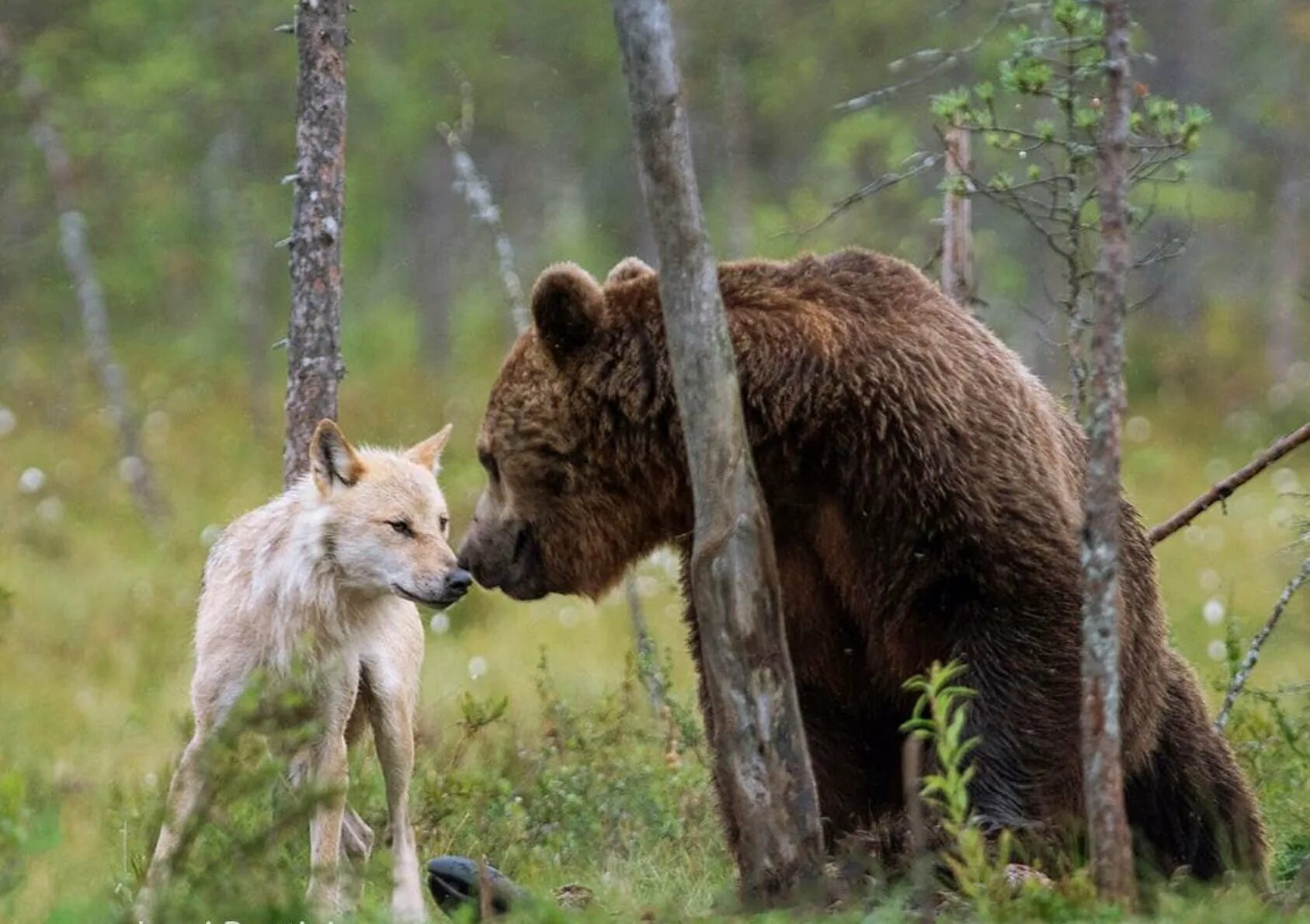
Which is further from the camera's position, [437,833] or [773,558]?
[437,833]

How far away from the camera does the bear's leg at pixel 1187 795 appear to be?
19.2ft

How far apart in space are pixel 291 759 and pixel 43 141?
33.7 ft

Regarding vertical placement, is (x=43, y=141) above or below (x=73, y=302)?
below

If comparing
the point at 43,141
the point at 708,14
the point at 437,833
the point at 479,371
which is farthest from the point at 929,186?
the point at 437,833

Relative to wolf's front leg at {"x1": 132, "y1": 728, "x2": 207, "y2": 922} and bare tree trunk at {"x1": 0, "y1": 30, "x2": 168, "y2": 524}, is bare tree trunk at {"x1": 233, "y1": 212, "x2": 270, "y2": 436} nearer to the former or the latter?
bare tree trunk at {"x1": 0, "y1": 30, "x2": 168, "y2": 524}

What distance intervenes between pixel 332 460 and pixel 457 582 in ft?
2.07

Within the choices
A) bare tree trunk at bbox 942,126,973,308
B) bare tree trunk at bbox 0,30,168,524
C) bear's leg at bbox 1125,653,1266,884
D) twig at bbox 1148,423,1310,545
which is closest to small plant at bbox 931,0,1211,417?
bare tree trunk at bbox 942,126,973,308

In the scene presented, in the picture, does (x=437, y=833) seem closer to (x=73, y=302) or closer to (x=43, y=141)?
(x=43, y=141)

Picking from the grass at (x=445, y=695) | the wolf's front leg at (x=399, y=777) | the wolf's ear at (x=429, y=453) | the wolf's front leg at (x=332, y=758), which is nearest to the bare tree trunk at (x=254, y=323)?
the grass at (x=445, y=695)

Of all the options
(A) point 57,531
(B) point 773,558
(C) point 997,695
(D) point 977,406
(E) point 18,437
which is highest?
(E) point 18,437

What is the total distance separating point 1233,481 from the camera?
234 inches

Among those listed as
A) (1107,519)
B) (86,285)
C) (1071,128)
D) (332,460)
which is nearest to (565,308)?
(332,460)

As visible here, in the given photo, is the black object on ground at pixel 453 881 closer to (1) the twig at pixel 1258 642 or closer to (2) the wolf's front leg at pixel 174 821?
(2) the wolf's front leg at pixel 174 821

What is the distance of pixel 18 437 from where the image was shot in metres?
18.8
